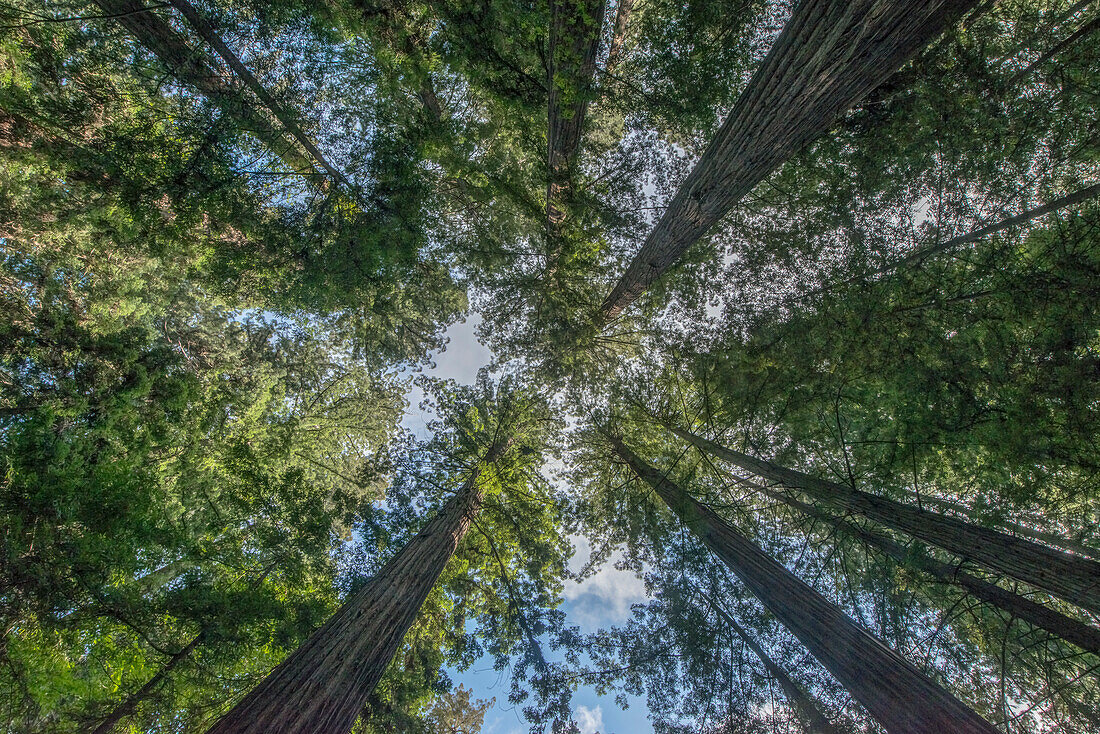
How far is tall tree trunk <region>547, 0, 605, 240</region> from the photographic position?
3.93 meters

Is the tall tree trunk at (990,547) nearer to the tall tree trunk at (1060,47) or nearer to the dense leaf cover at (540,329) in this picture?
the dense leaf cover at (540,329)

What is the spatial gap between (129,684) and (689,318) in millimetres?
10842

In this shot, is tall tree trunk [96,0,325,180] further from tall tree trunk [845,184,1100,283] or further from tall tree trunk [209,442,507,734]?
tall tree trunk [845,184,1100,283]

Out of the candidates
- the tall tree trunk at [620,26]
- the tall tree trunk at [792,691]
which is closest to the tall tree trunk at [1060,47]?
the tall tree trunk at [620,26]

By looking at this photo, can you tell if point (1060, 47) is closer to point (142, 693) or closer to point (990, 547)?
point (990, 547)

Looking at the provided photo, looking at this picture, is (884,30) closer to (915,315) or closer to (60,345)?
(915,315)

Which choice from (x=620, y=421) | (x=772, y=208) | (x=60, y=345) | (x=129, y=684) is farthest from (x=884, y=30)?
(x=129, y=684)

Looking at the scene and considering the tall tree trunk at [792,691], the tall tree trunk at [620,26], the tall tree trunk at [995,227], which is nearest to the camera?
the tall tree trunk at [995,227]

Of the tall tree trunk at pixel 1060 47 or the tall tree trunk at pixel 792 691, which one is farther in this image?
the tall tree trunk at pixel 792 691

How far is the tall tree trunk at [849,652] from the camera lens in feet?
9.89

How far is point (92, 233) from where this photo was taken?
6.41 metres

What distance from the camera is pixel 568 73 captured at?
4.29m

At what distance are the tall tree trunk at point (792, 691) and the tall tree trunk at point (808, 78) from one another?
6.71 m

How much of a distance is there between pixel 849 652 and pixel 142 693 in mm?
8797
